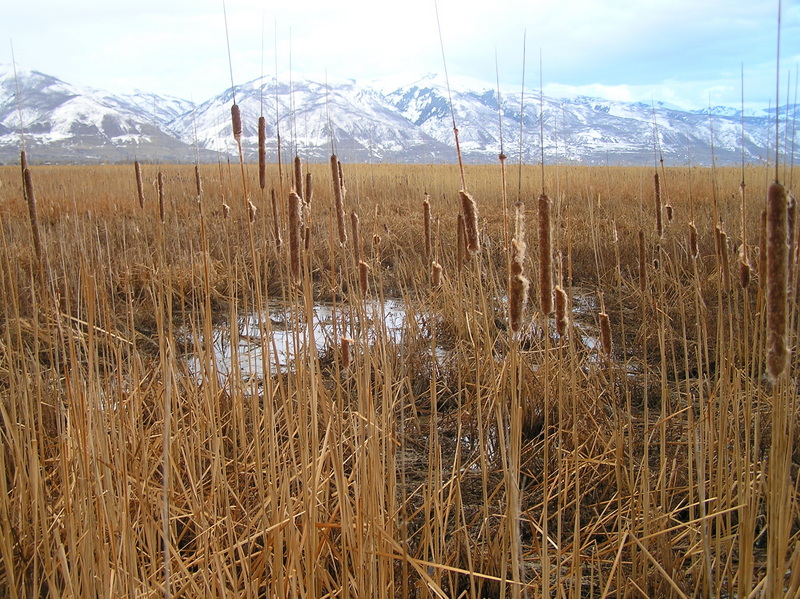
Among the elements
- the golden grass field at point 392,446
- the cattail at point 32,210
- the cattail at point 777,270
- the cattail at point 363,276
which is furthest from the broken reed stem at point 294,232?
the cattail at point 777,270

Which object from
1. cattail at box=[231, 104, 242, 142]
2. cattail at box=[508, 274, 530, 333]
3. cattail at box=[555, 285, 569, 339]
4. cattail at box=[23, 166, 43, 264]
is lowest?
cattail at box=[555, 285, 569, 339]

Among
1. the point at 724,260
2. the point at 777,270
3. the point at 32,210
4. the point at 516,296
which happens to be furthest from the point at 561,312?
the point at 32,210

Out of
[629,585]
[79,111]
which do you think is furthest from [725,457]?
[79,111]

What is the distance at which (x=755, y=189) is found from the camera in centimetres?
909

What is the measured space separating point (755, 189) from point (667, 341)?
7.81 m

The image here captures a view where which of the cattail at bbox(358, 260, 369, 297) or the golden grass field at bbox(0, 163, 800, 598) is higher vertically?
the cattail at bbox(358, 260, 369, 297)

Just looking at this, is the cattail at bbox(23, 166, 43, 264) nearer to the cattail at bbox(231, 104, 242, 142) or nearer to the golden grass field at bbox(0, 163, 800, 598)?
the golden grass field at bbox(0, 163, 800, 598)

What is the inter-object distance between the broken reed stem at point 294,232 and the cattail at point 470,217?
0.35m

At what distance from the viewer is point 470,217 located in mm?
1177

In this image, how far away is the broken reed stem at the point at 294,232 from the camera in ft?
3.56

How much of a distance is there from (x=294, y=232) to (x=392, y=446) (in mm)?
534

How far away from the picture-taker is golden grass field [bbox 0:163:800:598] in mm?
1031

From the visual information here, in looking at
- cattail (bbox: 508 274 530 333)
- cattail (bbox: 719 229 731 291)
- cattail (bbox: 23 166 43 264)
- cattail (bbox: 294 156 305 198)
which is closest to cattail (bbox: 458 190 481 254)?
cattail (bbox: 508 274 530 333)

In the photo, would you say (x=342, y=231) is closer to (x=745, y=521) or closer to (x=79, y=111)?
(x=745, y=521)
